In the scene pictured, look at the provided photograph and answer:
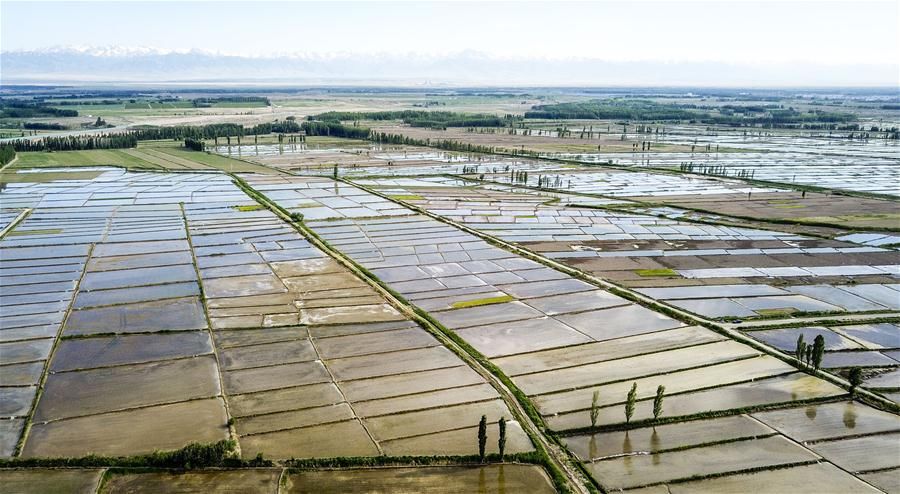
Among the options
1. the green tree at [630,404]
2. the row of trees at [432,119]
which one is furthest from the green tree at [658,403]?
the row of trees at [432,119]

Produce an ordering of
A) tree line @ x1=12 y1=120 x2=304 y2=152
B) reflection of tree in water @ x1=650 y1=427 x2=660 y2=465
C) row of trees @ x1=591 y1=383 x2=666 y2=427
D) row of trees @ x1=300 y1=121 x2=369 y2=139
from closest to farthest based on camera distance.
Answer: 1. reflection of tree in water @ x1=650 y1=427 x2=660 y2=465
2. row of trees @ x1=591 y1=383 x2=666 y2=427
3. tree line @ x1=12 y1=120 x2=304 y2=152
4. row of trees @ x1=300 y1=121 x2=369 y2=139

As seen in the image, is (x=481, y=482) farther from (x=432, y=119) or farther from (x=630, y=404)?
(x=432, y=119)

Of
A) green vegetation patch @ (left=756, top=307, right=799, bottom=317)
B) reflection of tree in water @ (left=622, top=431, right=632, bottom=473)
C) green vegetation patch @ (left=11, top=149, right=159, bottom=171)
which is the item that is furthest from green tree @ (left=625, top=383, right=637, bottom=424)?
green vegetation patch @ (left=11, top=149, right=159, bottom=171)

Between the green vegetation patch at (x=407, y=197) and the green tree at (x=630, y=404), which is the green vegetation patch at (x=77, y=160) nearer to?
the green vegetation patch at (x=407, y=197)

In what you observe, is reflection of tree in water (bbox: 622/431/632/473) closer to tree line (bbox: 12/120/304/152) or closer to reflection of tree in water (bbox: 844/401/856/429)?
reflection of tree in water (bbox: 844/401/856/429)

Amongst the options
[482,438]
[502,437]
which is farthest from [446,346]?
[502,437]

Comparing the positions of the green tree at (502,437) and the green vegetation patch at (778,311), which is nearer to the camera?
the green tree at (502,437)
